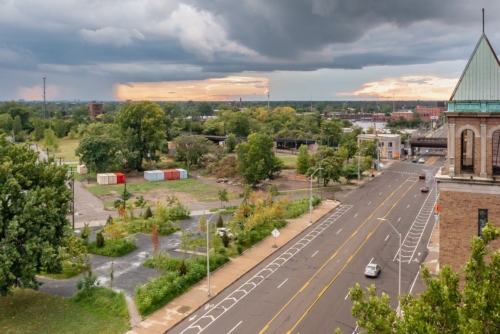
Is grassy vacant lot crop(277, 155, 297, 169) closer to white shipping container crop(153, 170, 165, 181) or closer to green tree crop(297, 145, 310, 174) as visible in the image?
green tree crop(297, 145, 310, 174)

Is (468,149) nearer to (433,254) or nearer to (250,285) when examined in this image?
(250,285)

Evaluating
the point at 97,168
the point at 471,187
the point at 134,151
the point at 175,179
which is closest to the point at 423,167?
the point at 175,179

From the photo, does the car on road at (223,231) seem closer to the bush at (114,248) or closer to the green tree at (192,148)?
the bush at (114,248)

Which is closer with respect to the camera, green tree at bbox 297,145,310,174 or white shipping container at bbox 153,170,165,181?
green tree at bbox 297,145,310,174

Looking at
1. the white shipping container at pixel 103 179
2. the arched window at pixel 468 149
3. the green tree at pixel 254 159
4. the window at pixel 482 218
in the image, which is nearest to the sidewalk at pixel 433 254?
the arched window at pixel 468 149

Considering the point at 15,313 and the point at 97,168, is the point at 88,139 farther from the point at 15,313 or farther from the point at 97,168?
the point at 15,313

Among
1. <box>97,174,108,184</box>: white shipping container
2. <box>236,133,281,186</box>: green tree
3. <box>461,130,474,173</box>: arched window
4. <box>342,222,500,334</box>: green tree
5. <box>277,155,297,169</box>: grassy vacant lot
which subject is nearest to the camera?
<box>342,222,500,334</box>: green tree

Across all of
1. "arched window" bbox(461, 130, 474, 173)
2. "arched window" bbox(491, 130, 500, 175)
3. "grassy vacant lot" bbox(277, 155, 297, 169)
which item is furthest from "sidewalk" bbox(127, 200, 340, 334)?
"grassy vacant lot" bbox(277, 155, 297, 169)

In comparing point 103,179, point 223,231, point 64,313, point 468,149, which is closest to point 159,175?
point 103,179
